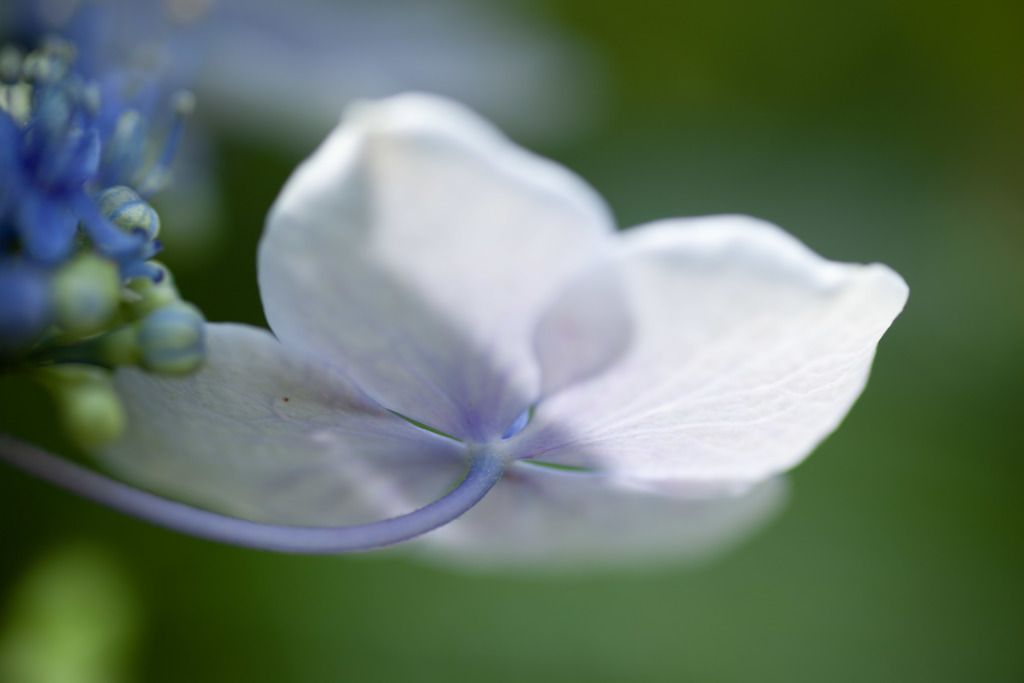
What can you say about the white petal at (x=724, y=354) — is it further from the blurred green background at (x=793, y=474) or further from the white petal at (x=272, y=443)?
the blurred green background at (x=793, y=474)

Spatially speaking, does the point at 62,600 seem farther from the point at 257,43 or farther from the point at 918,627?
the point at 918,627

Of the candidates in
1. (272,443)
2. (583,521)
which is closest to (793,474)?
(583,521)

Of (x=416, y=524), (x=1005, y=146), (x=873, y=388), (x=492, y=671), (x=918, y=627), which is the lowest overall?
(x=492, y=671)

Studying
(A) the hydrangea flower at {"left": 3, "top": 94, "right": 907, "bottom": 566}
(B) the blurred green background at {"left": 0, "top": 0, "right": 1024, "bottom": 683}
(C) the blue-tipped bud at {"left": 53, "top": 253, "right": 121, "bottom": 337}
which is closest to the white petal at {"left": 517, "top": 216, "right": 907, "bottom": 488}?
(A) the hydrangea flower at {"left": 3, "top": 94, "right": 907, "bottom": 566}

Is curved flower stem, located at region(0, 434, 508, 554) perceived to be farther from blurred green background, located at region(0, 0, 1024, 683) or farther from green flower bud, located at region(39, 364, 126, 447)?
blurred green background, located at region(0, 0, 1024, 683)

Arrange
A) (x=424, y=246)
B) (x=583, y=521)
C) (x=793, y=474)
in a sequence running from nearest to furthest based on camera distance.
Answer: (x=424, y=246) → (x=583, y=521) → (x=793, y=474)

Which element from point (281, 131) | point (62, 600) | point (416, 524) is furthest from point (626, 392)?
point (281, 131)

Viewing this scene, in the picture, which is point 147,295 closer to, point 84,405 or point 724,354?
point 84,405
